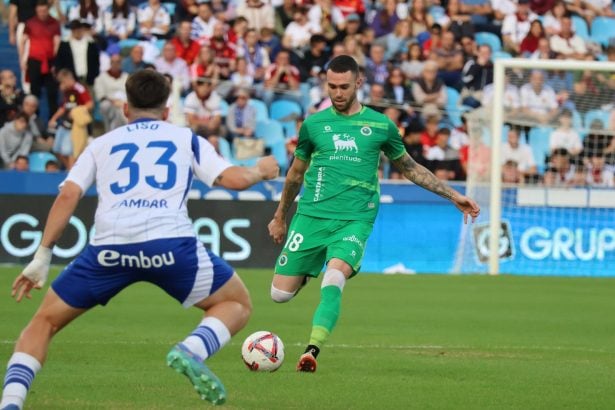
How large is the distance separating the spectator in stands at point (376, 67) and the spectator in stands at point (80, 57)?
16.5 ft

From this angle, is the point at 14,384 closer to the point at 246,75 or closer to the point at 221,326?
the point at 221,326

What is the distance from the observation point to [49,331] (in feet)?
22.0

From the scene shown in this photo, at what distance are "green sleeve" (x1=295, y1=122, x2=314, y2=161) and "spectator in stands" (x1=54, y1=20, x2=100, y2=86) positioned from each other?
13.0 metres

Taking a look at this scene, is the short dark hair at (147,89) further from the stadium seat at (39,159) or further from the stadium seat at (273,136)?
the stadium seat at (273,136)

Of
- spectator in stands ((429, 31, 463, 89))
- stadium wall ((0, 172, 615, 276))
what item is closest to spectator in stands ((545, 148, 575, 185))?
stadium wall ((0, 172, 615, 276))

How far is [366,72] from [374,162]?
1414 cm

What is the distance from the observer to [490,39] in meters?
26.2

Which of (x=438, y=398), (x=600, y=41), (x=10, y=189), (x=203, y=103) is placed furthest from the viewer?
A: (x=600, y=41)

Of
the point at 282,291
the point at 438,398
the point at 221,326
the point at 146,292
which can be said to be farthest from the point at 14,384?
the point at 146,292

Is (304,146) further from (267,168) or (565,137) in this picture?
(565,137)

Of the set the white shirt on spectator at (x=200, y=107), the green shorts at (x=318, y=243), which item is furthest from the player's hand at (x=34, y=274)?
the white shirt on spectator at (x=200, y=107)

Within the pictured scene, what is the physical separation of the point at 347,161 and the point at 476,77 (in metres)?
14.9

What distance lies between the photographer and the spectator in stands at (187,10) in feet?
80.1

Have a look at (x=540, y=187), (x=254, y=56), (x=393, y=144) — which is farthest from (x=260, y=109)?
(x=393, y=144)
